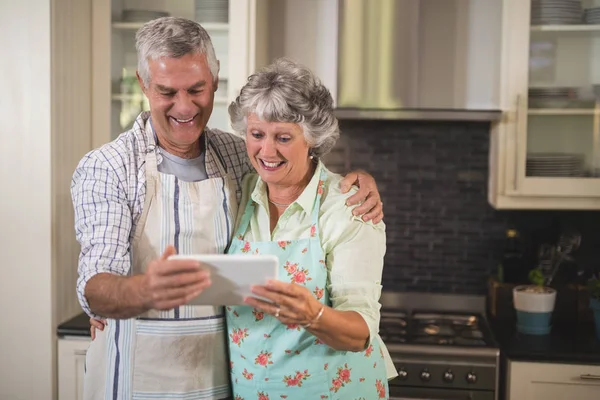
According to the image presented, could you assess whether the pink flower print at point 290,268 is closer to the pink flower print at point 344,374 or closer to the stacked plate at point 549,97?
the pink flower print at point 344,374

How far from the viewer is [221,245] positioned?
71.7 inches

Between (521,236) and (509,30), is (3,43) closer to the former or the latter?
(509,30)

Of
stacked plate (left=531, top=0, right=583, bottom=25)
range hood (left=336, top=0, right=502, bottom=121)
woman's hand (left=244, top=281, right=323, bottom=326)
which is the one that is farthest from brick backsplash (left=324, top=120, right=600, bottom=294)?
woman's hand (left=244, top=281, right=323, bottom=326)

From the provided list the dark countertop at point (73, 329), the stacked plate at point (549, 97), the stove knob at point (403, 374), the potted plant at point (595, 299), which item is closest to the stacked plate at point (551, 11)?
the stacked plate at point (549, 97)

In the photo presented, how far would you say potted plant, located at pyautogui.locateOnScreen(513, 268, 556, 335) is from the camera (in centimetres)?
293

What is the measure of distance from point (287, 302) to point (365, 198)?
0.47m

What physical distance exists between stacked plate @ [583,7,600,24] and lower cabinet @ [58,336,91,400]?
2.26 m

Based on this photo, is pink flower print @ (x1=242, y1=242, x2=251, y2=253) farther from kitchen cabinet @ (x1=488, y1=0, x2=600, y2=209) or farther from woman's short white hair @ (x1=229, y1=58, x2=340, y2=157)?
kitchen cabinet @ (x1=488, y1=0, x2=600, y2=209)

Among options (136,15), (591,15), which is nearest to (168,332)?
(136,15)

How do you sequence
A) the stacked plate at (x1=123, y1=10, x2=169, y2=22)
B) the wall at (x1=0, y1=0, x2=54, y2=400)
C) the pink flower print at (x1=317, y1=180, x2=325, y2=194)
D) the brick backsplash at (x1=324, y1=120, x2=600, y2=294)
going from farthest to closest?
1. the brick backsplash at (x1=324, y1=120, x2=600, y2=294)
2. the stacked plate at (x1=123, y1=10, x2=169, y2=22)
3. the wall at (x1=0, y1=0, x2=54, y2=400)
4. the pink flower print at (x1=317, y1=180, x2=325, y2=194)

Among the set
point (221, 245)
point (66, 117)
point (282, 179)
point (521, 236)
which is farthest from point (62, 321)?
point (521, 236)

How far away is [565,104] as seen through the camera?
9.68 feet

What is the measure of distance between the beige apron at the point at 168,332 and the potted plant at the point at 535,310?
1.58 metres

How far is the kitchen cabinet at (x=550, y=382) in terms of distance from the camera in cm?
269
